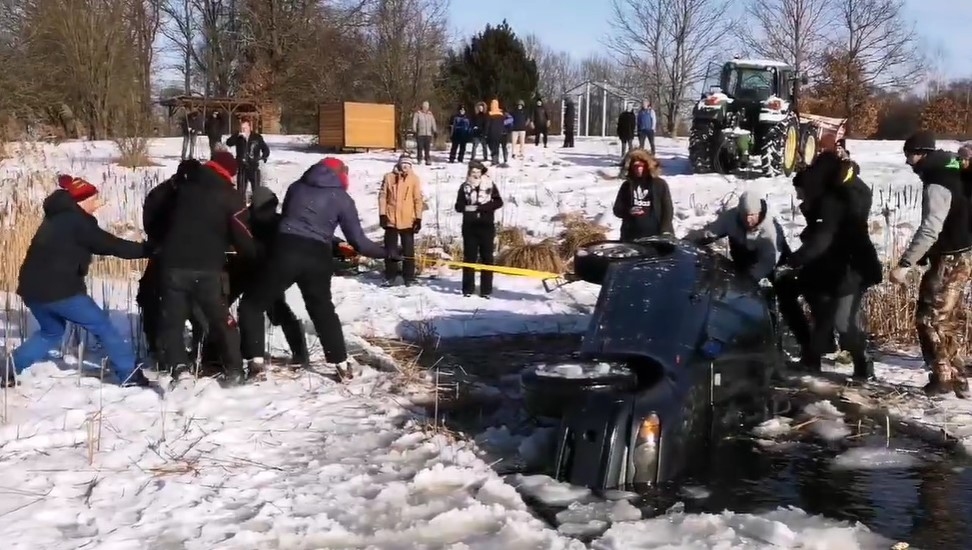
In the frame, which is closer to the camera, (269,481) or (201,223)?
(269,481)

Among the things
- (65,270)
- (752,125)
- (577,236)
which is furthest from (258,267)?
(752,125)

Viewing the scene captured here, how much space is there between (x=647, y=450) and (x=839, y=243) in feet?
10.7

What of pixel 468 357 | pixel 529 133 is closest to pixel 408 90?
pixel 529 133

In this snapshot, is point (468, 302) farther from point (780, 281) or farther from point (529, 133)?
point (529, 133)

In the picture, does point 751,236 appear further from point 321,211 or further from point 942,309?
point 321,211

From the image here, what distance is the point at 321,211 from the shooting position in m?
6.73

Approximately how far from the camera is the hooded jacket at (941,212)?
21.5 ft

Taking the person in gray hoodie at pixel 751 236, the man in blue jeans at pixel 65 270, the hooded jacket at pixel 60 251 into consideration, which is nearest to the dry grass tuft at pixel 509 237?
the person in gray hoodie at pixel 751 236

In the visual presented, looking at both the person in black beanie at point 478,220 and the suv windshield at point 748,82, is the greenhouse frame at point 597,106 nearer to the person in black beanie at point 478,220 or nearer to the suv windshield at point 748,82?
the suv windshield at point 748,82

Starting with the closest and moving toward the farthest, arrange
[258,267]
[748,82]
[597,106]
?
[258,267] → [748,82] → [597,106]

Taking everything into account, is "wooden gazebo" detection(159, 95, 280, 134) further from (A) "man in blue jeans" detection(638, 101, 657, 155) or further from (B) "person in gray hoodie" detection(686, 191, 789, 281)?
(B) "person in gray hoodie" detection(686, 191, 789, 281)

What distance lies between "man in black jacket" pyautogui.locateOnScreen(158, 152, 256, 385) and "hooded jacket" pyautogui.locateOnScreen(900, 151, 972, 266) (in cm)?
448

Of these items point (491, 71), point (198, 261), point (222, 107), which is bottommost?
point (198, 261)

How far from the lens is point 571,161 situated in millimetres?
25141
